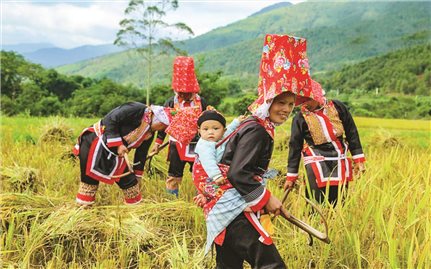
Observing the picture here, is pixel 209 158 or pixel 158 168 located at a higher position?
pixel 209 158

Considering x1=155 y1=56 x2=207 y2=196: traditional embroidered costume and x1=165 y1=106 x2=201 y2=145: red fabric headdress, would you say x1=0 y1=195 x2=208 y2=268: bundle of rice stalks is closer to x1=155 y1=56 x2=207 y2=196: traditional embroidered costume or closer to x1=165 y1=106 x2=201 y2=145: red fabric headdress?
x1=165 y1=106 x2=201 y2=145: red fabric headdress

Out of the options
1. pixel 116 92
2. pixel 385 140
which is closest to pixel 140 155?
pixel 385 140

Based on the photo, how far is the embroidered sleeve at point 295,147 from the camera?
3176mm

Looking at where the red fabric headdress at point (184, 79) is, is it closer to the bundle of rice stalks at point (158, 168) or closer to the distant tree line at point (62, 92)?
the bundle of rice stalks at point (158, 168)

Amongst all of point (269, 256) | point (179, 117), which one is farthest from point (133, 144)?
point (269, 256)

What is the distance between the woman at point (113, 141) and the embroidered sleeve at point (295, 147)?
0.98m

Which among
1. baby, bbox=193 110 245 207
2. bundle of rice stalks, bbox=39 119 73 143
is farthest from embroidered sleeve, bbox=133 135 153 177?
bundle of rice stalks, bbox=39 119 73 143

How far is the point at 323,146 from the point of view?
10.3 feet

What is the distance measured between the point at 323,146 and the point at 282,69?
3.81 feet

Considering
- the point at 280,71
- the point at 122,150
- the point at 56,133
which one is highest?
the point at 280,71

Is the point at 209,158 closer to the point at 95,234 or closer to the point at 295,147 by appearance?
the point at 295,147

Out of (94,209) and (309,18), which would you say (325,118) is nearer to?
(94,209)

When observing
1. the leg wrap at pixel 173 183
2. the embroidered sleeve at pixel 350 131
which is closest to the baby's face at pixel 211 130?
the embroidered sleeve at pixel 350 131

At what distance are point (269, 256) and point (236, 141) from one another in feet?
1.78
